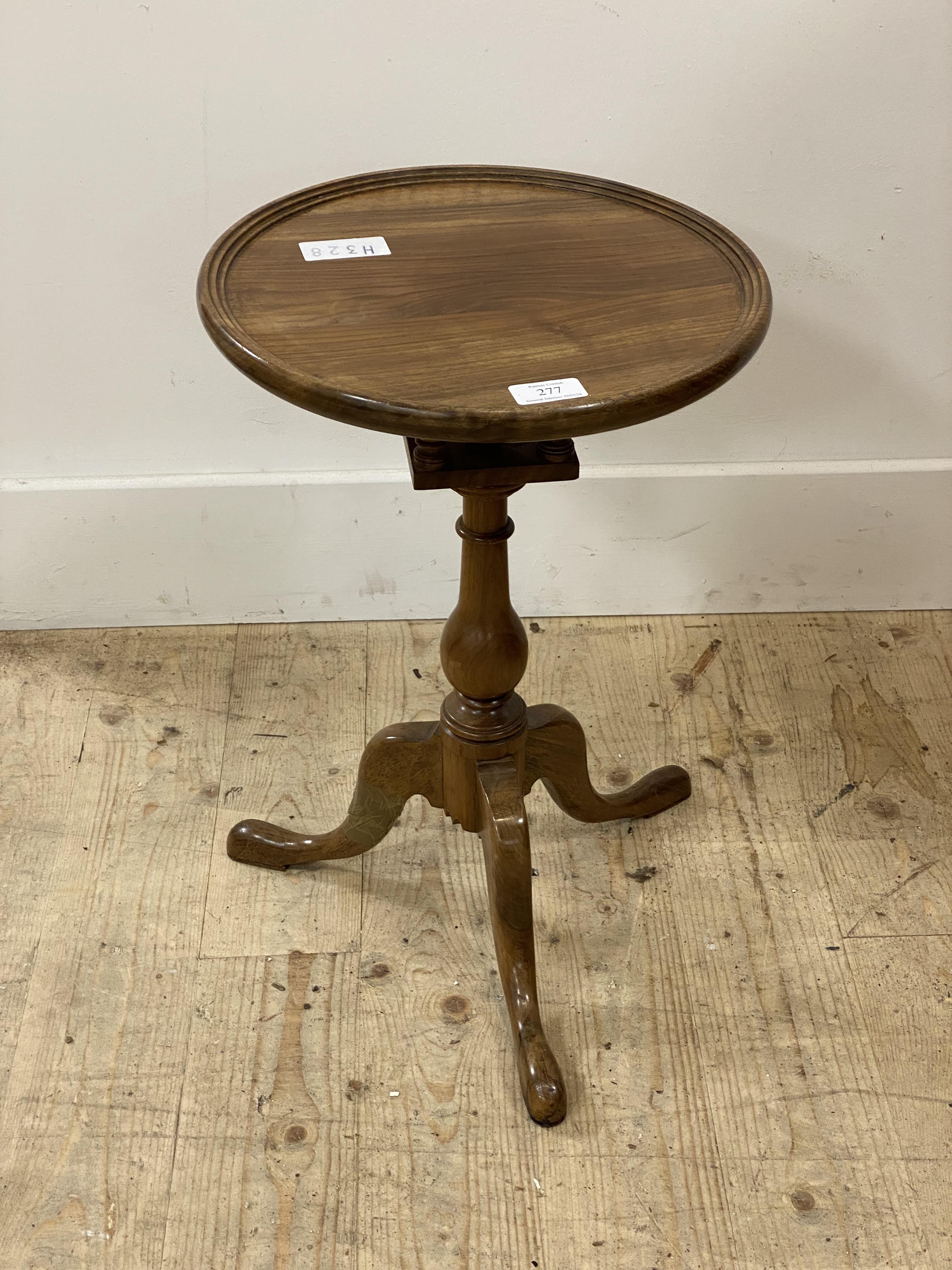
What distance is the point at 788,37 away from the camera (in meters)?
1.47

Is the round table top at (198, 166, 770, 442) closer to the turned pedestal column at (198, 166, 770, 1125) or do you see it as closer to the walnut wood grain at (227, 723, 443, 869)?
the turned pedestal column at (198, 166, 770, 1125)

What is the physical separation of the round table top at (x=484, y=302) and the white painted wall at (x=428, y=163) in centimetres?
27

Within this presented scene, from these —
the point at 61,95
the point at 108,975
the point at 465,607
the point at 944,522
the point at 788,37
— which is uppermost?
the point at 788,37

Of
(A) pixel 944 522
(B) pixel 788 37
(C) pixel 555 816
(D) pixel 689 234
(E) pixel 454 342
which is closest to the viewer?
(E) pixel 454 342

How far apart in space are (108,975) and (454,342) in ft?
2.58

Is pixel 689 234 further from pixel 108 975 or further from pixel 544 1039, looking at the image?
pixel 108 975

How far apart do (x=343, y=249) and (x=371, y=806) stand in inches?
23.3

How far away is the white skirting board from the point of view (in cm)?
173

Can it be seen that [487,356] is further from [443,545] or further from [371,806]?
[443,545]

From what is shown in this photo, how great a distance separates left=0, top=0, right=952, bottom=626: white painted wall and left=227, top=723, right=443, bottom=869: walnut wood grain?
0.45m

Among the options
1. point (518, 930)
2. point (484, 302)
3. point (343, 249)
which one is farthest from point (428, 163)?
point (518, 930)

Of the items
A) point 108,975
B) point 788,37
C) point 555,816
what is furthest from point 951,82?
point 108,975

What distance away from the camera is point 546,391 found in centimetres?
94

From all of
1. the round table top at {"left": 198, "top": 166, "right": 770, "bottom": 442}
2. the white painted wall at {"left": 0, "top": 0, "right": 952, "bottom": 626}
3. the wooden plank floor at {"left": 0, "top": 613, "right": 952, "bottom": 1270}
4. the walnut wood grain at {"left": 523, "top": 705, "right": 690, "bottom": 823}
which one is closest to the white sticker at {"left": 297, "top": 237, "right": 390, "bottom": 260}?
the round table top at {"left": 198, "top": 166, "right": 770, "bottom": 442}
